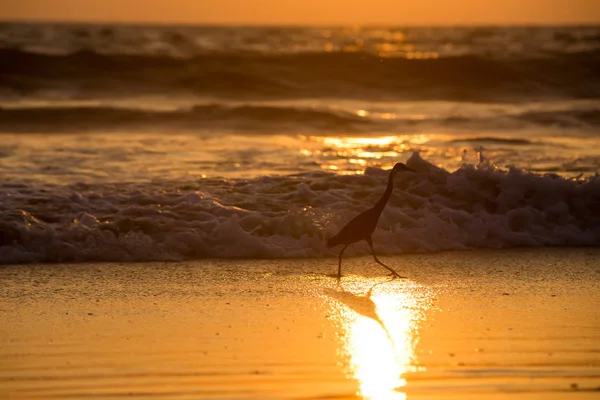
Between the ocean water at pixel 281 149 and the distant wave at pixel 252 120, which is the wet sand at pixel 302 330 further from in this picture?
the distant wave at pixel 252 120

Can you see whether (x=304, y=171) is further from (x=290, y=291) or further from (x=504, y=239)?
(x=290, y=291)

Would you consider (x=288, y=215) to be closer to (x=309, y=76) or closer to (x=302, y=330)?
(x=302, y=330)

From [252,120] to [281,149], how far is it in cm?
378

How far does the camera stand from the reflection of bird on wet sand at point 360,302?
630 centimetres

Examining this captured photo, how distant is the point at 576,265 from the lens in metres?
8.11

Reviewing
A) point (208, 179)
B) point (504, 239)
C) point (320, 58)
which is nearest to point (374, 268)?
point (504, 239)

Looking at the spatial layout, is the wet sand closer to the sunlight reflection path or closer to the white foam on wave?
the sunlight reflection path

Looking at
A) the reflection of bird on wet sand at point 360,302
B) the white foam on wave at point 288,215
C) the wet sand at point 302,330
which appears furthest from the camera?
the white foam on wave at point 288,215

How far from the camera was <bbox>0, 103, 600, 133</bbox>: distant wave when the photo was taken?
1758 centimetres

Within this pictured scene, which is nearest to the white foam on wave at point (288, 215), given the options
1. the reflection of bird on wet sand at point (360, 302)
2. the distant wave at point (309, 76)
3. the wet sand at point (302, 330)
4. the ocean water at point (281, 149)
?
the ocean water at point (281, 149)

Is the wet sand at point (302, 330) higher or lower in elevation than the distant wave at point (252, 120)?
lower

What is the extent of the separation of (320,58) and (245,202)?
54.8 feet

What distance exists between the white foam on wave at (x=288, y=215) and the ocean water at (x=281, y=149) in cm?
2

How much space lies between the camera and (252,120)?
18219 mm
